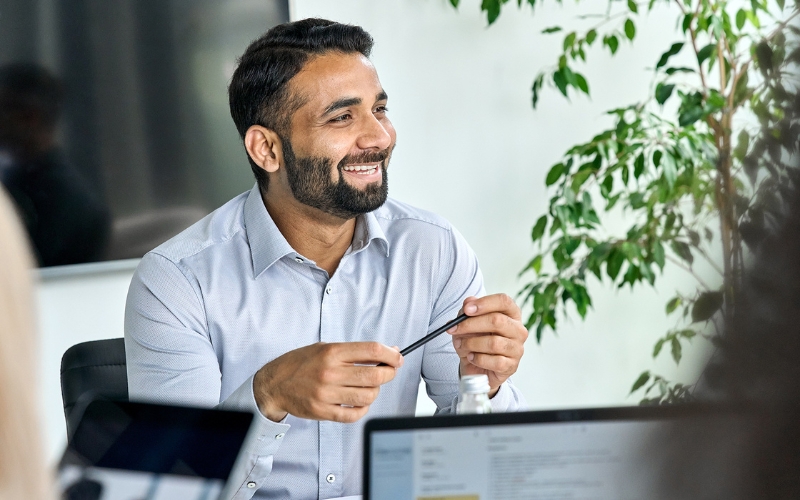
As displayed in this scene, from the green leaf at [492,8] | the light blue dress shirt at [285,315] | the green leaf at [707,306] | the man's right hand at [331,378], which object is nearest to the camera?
the green leaf at [707,306]

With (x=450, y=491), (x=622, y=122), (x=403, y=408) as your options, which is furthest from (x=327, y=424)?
(x=622, y=122)

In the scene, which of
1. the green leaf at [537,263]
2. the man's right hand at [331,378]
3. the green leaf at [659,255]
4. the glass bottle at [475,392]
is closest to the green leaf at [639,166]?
the green leaf at [659,255]

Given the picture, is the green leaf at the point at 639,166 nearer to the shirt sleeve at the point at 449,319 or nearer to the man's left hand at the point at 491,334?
the shirt sleeve at the point at 449,319

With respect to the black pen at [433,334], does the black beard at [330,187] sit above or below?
above

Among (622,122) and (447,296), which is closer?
(447,296)

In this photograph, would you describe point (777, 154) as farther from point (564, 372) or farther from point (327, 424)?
point (564, 372)

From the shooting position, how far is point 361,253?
65.6 inches

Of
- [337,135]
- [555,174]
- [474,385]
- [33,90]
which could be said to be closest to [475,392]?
[474,385]

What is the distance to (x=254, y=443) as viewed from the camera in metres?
1.27

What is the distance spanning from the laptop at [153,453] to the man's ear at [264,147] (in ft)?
3.46

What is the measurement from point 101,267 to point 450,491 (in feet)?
5.22

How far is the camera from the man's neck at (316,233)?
1.66 meters

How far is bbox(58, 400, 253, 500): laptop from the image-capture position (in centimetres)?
67

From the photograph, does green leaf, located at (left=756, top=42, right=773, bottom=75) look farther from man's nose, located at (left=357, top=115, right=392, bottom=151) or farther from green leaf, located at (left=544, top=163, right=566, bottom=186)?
green leaf, located at (left=544, top=163, right=566, bottom=186)
